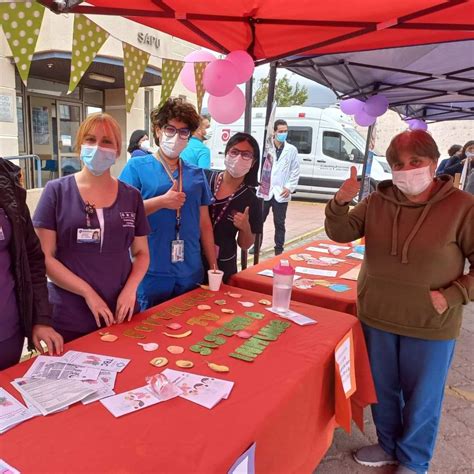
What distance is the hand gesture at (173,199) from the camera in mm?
1966

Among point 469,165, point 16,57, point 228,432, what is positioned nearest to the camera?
point 228,432

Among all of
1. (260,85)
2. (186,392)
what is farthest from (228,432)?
(260,85)

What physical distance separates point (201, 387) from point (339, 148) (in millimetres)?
11035

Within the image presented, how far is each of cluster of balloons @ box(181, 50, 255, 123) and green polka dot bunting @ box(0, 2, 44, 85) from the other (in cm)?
123

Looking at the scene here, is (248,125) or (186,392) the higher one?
(248,125)

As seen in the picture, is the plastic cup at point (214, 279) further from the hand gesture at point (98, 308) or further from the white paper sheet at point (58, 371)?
the white paper sheet at point (58, 371)

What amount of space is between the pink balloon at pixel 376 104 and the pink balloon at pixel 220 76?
3.02m

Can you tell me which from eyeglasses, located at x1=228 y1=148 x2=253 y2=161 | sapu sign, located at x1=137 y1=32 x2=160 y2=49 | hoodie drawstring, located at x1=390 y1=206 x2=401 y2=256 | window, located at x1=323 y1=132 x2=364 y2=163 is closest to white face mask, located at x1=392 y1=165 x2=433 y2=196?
hoodie drawstring, located at x1=390 y1=206 x2=401 y2=256

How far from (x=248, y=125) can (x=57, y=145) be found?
24.2 feet

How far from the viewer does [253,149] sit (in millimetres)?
2543

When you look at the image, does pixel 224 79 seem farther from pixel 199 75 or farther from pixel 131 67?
pixel 131 67

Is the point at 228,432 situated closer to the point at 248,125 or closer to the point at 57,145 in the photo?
the point at 248,125

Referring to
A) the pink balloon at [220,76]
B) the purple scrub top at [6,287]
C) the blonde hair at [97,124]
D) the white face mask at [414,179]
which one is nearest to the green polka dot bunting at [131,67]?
the pink balloon at [220,76]

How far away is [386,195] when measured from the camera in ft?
6.49
